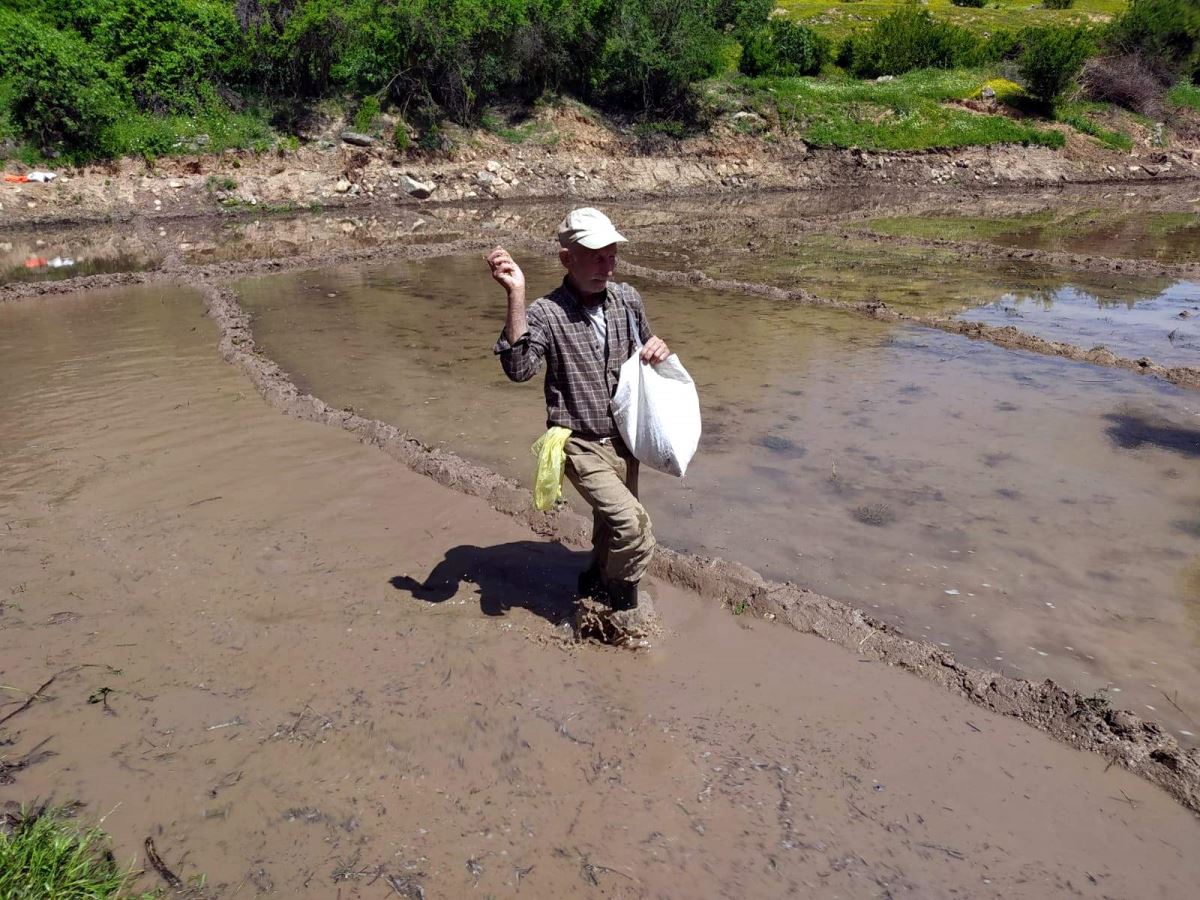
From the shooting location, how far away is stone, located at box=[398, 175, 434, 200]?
23.0 m

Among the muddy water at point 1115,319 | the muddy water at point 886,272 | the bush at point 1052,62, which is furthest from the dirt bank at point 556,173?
the muddy water at point 1115,319

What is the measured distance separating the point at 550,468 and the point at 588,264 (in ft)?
2.72

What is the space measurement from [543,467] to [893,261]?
1219 cm

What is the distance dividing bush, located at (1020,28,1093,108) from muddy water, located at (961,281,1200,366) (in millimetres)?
23063

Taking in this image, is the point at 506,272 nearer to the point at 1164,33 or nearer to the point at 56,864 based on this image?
the point at 56,864

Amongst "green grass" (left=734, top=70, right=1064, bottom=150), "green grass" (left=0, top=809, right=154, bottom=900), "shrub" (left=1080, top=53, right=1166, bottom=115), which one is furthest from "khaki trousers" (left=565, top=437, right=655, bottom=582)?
"shrub" (left=1080, top=53, right=1166, bottom=115)

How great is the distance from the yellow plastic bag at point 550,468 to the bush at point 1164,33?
138 ft

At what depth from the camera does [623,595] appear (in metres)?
3.63

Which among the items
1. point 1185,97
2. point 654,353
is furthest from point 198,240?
point 1185,97

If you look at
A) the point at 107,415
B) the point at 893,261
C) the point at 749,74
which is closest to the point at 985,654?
the point at 107,415

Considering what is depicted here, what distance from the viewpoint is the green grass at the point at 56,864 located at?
7.39 ft

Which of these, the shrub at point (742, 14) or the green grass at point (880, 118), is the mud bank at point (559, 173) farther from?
the shrub at point (742, 14)

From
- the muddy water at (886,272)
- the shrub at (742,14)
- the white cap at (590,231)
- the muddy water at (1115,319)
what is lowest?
the muddy water at (886,272)

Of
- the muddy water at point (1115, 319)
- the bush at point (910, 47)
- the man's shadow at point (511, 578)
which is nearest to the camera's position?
the man's shadow at point (511, 578)
